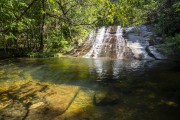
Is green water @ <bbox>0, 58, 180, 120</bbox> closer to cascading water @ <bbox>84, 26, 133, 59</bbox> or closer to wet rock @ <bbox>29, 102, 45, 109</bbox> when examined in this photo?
wet rock @ <bbox>29, 102, 45, 109</bbox>

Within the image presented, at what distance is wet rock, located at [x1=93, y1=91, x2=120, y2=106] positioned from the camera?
7.40 meters

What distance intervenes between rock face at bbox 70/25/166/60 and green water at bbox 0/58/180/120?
5968 millimetres

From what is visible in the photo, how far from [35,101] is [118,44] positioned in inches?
595

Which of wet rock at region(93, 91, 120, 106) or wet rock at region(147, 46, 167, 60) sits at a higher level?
wet rock at region(147, 46, 167, 60)

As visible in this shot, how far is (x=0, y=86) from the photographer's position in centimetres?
944

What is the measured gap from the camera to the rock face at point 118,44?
62.7ft

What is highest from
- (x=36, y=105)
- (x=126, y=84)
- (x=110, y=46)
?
(x=110, y=46)

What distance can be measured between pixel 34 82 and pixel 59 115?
4.13m

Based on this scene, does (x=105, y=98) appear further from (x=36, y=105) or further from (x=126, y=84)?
(x=36, y=105)

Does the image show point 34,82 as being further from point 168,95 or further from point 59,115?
point 168,95

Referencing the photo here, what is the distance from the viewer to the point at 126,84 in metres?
9.77

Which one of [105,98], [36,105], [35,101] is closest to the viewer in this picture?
[36,105]

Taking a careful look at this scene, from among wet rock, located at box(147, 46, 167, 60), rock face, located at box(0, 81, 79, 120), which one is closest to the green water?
rock face, located at box(0, 81, 79, 120)

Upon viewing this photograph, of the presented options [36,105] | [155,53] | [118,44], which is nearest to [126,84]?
[36,105]
